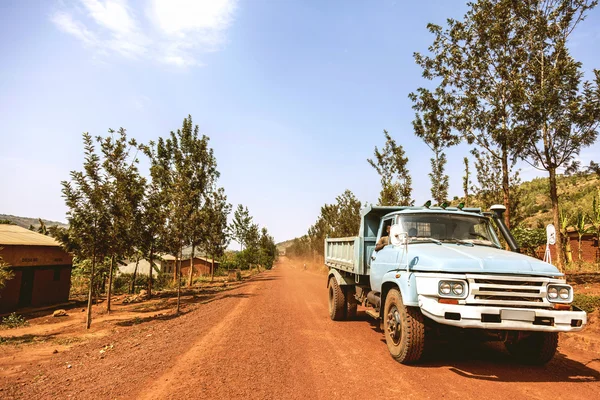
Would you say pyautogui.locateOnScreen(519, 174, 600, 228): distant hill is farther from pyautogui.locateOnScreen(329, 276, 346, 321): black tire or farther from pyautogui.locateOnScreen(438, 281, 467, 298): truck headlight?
pyautogui.locateOnScreen(438, 281, 467, 298): truck headlight

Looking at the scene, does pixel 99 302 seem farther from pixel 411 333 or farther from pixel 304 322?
pixel 411 333

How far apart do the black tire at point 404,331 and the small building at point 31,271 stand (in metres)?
17.0

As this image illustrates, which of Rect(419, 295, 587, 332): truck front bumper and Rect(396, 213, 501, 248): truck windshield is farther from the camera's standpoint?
Rect(396, 213, 501, 248): truck windshield

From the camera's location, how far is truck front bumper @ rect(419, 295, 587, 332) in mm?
4547

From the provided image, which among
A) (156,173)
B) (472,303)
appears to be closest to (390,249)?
(472,303)

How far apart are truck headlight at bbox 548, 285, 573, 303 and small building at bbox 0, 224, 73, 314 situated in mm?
19253

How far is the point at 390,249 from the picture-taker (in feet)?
21.0

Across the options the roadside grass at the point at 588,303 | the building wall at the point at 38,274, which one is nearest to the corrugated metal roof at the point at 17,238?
the building wall at the point at 38,274

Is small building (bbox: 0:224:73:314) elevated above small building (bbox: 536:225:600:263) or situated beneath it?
situated beneath

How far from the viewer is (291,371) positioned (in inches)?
210

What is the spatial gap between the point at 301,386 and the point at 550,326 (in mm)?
3524

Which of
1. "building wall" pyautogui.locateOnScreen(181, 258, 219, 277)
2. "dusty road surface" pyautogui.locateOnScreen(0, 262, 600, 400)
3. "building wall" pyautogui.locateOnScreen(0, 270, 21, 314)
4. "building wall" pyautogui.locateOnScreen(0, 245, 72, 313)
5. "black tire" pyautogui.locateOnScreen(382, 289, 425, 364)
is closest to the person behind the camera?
"dusty road surface" pyautogui.locateOnScreen(0, 262, 600, 400)

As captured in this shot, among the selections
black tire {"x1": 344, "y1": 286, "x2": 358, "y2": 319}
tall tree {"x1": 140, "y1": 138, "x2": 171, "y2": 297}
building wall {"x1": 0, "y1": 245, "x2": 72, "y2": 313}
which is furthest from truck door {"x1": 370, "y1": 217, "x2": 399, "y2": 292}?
building wall {"x1": 0, "y1": 245, "x2": 72, "y2": 313}

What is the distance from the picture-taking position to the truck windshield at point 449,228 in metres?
6.34
